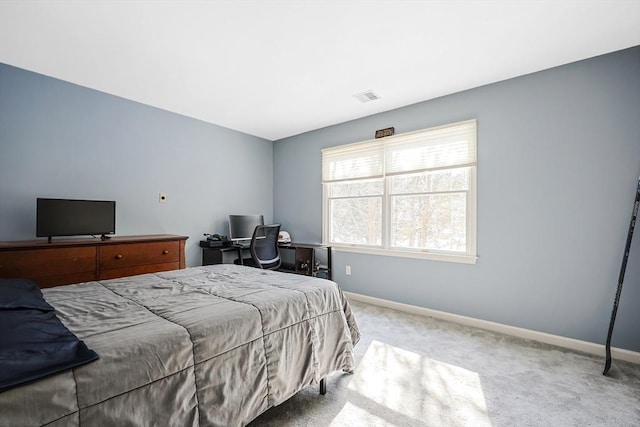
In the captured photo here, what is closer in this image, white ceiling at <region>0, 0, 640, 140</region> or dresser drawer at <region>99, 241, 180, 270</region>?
white ceiling at <region>0, 0, 640, 140</region>

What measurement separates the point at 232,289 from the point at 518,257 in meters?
2.67

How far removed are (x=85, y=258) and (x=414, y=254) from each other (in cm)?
336

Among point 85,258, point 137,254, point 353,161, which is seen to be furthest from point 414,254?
point 85,258

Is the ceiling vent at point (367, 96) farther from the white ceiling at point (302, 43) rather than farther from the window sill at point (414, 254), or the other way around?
the window sill at point (414, 254)

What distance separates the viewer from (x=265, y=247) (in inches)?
146

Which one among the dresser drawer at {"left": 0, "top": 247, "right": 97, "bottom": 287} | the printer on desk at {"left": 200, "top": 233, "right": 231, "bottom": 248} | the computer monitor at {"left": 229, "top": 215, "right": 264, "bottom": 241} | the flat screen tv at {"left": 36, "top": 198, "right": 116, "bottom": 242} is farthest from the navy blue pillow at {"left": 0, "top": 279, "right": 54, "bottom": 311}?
the computer monitor at {"left": 229, "top": 215, "right": 264, "bottom": 241}

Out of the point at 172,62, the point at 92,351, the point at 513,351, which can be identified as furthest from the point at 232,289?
the point at 513,351

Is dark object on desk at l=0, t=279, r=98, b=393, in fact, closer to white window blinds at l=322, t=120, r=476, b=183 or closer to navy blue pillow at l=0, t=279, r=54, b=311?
navy blue pillow at l=0, t=279, r=54, b=311

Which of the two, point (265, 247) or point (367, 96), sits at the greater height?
point (367, 96)

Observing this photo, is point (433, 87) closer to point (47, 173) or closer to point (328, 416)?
point (328, 416)

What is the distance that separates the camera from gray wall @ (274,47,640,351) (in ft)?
7.80

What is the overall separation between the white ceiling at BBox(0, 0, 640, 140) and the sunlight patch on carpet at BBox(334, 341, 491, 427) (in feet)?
8.20

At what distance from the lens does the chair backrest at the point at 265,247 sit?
3.52 m

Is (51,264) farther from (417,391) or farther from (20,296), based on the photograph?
(417,391)
